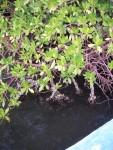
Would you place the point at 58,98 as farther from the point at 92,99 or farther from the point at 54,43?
the point at 54,43

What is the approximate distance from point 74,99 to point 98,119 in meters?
0.31

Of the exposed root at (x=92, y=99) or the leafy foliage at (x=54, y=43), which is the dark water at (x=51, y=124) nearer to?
the exposed root at (x=92, y=99)

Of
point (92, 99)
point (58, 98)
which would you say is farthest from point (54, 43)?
point (92, 99)

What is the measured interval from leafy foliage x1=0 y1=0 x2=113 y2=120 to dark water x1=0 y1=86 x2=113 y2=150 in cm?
18

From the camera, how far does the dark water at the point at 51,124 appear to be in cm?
238

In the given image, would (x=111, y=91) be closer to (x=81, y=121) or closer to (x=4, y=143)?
(x=81, y=121)

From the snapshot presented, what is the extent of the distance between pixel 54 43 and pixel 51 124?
716mm

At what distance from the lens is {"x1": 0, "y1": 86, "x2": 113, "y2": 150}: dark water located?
93.7 inches

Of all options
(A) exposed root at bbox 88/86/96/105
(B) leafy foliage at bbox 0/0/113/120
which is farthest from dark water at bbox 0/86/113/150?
(B) leafy foliage at bbox 0/0/113/120

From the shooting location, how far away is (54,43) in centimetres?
254

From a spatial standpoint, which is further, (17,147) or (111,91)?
(111,91)

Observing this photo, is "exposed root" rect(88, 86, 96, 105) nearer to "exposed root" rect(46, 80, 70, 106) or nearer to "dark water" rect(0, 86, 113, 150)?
"dark water" rect(0, 86, 113, 150)

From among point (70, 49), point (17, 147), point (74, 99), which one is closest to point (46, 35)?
point (70, 49)

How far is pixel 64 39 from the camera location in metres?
2.30
